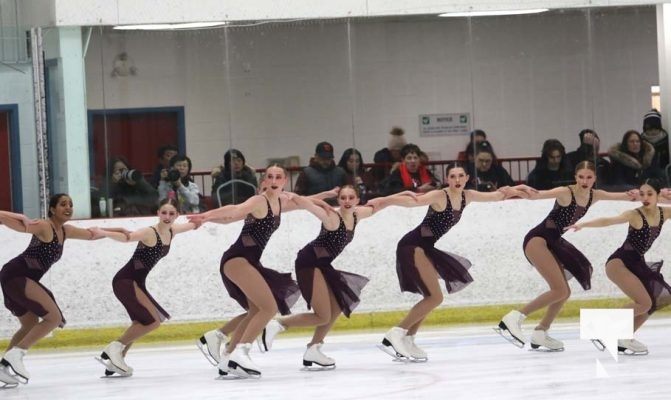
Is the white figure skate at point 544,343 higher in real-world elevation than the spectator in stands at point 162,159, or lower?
lower

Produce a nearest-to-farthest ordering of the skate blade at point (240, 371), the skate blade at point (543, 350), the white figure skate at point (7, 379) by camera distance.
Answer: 1. the skate blade at point (240, 371)
2. the white figure skate at point (7, 379)
3. the skate blade at point (543, 350)

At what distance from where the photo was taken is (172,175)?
39.5ft

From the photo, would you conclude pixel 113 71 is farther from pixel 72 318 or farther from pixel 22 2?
pixel 72 318

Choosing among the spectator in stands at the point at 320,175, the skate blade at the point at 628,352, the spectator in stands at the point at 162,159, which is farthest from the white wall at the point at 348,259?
the skate blade at the point at 628,352

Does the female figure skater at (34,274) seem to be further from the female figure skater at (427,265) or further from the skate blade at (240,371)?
the female figure skater at (427,265)

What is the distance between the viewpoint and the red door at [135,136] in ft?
39.1

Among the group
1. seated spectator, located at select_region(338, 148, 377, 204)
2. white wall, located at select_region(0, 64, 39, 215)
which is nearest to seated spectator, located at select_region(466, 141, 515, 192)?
seated spectator, located at select_region(338, 148, 377, 204)

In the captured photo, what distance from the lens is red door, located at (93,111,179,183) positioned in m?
11.9

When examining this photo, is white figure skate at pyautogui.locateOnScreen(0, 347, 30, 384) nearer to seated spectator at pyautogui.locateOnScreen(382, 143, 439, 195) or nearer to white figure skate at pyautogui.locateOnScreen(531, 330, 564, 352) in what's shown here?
white figure skate at pyautogui.locateOnScreen(531, 330, 564, 352)

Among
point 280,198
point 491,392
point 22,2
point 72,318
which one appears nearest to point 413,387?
point 491,392

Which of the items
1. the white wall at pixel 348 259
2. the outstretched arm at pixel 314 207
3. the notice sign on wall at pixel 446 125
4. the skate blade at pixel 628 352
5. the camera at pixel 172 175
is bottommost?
the skate blade at pixel 628 352

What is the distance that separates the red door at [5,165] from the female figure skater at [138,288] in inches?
93.4

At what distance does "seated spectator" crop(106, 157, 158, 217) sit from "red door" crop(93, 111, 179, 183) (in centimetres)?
6

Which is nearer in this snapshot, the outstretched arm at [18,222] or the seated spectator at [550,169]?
the outstretched arm at [18,222]
